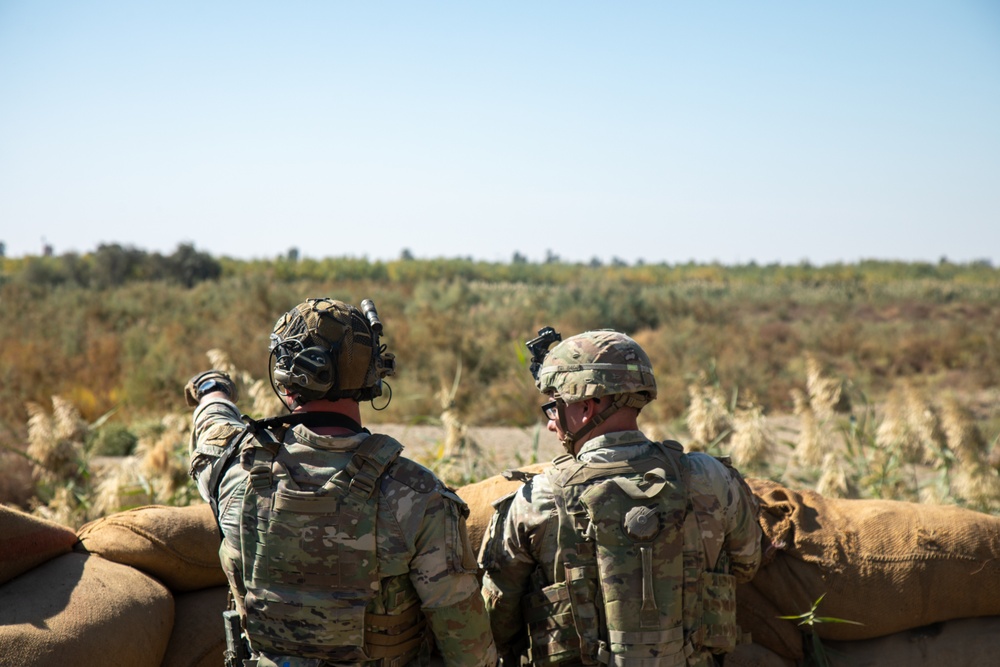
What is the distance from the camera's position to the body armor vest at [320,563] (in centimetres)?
221

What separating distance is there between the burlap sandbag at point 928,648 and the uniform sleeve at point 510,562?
148 centimetres

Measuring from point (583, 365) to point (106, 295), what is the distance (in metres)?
20.4

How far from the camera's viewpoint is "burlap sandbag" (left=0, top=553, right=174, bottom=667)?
102 inches

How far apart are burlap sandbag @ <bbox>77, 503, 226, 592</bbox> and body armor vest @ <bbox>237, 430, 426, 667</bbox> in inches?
37.3

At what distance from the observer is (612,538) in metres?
2.50

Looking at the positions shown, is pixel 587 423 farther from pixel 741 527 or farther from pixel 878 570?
pixel 878 570

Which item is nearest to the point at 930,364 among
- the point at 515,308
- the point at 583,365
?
the point at 515,308

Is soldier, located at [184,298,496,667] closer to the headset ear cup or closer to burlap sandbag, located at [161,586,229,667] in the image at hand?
the headset ear cup

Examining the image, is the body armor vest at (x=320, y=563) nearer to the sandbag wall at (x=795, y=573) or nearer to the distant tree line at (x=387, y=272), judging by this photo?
the sandbag wall at (x=795, y=573)

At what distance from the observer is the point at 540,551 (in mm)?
2625

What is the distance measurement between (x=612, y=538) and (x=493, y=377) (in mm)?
12959

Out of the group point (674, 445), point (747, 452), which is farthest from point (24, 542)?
point (747, 452)

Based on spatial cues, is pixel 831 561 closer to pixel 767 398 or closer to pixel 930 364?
pixel 767 398

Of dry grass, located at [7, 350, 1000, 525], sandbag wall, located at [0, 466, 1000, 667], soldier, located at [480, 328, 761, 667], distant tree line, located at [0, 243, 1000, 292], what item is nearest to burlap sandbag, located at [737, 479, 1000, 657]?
sandbag wall, located at [0, 466, 1000, 667]
